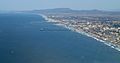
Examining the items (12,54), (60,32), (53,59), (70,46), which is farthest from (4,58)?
(60,32)

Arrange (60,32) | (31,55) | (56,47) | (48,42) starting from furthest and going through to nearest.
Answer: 1. (60,32)
2. (48,42)
3. (56,47)
4. (31,55)

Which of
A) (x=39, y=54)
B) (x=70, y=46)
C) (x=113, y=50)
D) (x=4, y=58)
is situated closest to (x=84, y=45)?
(x=70, y=46)

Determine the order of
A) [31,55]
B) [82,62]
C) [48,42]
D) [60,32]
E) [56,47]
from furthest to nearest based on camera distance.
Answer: [60,32] < [48,42] < [56,47] < [31,55] < [82,62]

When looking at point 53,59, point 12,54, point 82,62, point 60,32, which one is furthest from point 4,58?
point 60,32

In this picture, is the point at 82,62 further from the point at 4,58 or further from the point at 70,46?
the point at 70,46

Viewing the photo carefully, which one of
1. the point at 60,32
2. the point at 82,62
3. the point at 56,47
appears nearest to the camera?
the point at 82,62

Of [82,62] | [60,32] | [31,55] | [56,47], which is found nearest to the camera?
[82,62]

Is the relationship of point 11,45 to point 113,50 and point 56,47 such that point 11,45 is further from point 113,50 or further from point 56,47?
point 113,50

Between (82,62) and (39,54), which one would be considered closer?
(82,62)

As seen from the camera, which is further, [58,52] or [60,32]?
[60,32]
